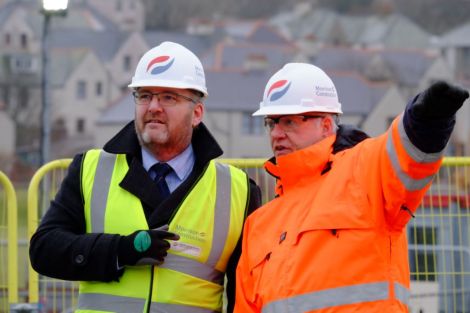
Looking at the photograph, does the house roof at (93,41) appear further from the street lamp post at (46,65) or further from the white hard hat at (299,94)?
the white hard hat at (299,94)

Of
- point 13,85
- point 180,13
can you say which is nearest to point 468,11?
point 180,13

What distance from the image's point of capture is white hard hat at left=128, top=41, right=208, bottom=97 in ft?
19.3

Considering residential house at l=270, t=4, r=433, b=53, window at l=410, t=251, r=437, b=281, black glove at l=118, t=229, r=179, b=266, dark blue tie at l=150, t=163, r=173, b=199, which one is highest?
residential house at l=270, t=4, r=433, b=53

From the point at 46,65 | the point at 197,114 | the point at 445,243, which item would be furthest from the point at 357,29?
the point at 197,114

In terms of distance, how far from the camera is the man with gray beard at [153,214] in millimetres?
5777

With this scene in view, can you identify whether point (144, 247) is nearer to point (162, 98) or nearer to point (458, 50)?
point (162, 98)

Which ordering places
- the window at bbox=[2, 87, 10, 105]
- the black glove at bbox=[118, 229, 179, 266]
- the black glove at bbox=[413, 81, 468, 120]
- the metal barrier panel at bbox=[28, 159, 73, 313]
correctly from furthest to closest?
1. the window at bbox=[2, 87, 10, 105]
2. the metal barrier panel at bbox=[28, 159, 73, 313]
3. the black glove at bbox=[118, 229, 179, 266]
4. the black glove at bbox=[413, 81, 468, 120]

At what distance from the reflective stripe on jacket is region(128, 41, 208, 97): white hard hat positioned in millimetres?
406

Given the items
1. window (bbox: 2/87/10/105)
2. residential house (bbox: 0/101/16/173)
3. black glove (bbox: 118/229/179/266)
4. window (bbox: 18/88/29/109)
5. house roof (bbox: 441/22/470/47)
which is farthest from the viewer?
house roof (bbox: 441/22/470/47)

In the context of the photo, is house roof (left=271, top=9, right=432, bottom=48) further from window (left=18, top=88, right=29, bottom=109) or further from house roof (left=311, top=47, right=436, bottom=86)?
window (left=18, top=88, right=29, bottom=109)

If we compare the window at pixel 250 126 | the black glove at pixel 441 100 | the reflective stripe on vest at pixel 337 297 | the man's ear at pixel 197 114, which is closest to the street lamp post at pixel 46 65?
the man's ear at pixel 197 114

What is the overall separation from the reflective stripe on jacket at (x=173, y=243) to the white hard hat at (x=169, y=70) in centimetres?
41

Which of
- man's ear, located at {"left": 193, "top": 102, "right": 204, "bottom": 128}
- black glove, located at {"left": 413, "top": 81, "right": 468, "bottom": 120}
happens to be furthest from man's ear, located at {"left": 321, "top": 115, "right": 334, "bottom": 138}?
black glove, located at {"left": 413, "top": 81, "right": 468, "bottom": 120}

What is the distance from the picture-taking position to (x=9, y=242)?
26.0 feet
